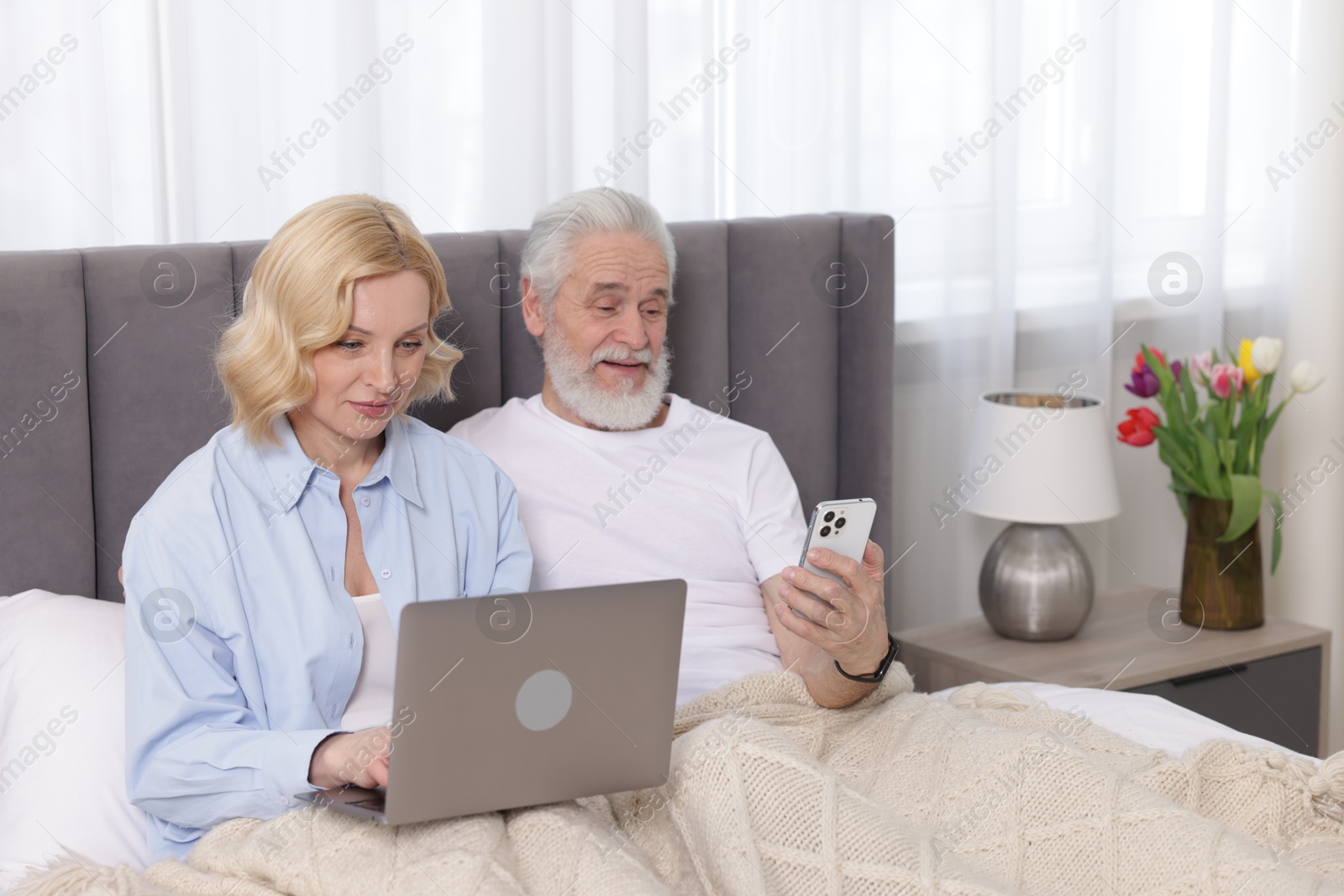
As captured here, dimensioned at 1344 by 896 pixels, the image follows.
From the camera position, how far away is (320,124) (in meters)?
1.86

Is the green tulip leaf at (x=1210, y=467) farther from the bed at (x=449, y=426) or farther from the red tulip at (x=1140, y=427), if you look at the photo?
the bed at (x=449, y=426)

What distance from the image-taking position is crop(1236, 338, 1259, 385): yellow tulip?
92.7 inches

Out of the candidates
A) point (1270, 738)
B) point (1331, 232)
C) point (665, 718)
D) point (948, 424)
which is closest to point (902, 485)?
point (948, 424)

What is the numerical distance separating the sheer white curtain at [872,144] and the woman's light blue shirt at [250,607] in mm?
543

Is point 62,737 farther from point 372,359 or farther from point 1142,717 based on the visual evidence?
point 1142,717

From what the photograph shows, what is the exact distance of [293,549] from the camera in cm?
140

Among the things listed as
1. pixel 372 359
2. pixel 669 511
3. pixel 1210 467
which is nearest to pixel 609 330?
pixel 669 511

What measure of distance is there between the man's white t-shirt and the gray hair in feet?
0.65

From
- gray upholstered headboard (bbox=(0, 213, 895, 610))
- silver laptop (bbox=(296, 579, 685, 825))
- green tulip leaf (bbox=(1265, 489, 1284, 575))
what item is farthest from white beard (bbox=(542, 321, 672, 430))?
green tulip leaf (bbox=(1265, 489, 1284, 575))

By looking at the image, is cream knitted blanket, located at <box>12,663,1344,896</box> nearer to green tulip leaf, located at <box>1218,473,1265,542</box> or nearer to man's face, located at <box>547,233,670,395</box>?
man's face, located at <box>547,233,670,395</box>

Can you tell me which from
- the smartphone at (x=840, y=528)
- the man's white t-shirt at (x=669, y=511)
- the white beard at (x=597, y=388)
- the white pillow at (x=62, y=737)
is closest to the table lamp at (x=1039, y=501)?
the man's white t-shirt at (x=669, y=511)

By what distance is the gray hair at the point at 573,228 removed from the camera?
5.94 ft

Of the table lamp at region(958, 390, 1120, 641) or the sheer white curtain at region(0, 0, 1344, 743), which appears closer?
the sheer white curtain at region(0, 0, 1344, 743)

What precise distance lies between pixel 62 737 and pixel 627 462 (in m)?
0.82
